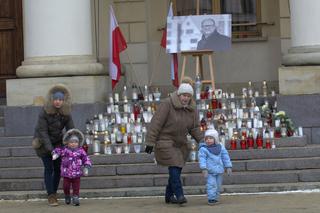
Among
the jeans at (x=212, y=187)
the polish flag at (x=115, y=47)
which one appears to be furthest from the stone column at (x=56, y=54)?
the jeans at (x=212, y=187)

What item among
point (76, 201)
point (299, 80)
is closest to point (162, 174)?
point (76, 201)

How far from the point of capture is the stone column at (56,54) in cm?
1534

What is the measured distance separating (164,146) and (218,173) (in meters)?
0.82

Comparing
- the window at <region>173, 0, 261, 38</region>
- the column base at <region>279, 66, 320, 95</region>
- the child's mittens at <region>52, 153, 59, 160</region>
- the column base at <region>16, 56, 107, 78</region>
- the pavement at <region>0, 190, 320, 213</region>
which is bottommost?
the pavement at <region>0, 190, 320, 213</region>

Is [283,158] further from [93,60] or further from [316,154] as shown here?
[93,60]

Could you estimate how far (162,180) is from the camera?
13.1 metres

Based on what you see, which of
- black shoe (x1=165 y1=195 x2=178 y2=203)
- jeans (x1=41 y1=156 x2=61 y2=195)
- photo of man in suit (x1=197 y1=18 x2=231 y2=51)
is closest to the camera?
black shoe (x1=165 y1=195 x2=178 y2=203)

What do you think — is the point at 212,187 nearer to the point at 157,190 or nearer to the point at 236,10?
the point at 157,190

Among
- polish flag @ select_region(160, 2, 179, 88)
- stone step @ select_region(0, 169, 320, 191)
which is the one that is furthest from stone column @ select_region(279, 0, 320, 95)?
polish flag @ select_region(160, 2, 179, 88)

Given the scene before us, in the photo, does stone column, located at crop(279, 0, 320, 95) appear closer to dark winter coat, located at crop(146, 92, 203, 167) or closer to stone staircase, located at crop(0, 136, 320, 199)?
stone staircase, located at crop(0, 136, 320, 199)

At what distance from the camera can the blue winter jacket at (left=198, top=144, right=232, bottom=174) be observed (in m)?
11.6

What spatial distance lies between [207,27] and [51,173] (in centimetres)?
540

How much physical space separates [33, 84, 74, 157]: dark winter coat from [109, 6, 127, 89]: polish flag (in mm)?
4408

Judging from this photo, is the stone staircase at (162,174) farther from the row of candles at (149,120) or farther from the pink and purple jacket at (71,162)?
the pink and purple jacket at (71,162)
